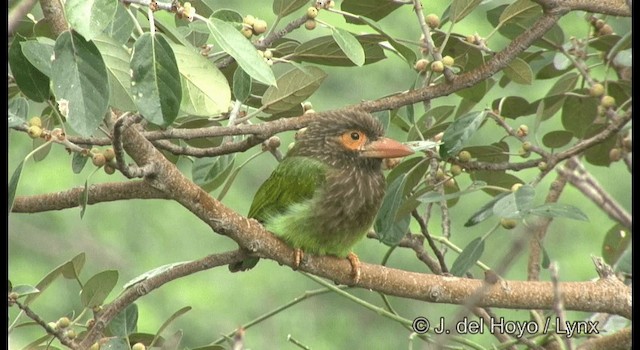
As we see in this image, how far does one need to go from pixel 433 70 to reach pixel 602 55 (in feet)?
3.13

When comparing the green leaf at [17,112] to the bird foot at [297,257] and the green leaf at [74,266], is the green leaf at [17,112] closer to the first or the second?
the green leaf at [74,266]

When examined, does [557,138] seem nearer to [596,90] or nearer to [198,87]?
[596,90]

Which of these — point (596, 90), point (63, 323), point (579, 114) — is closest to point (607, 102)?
point (596, 90)

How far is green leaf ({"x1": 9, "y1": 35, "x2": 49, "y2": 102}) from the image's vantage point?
243cm

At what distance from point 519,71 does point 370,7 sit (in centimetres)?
50

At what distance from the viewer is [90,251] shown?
847 cm

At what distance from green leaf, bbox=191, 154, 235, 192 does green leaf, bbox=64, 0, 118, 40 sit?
1.11m

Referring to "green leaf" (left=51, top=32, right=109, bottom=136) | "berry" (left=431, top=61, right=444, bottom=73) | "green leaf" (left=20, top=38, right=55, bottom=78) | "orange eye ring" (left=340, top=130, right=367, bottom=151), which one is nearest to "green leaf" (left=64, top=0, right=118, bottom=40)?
"green leaf" (left=51, top=32, right=109, bottom=136)

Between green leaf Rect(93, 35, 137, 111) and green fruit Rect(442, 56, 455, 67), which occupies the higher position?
green fruit Rect(442, 56, 455, 67)

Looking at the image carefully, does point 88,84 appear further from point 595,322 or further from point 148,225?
point 148,225

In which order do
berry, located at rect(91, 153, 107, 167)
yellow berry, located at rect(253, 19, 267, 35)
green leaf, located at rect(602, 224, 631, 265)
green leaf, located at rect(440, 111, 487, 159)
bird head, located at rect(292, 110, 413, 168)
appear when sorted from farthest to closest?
green leaf, located at rect(602, 224, 631, 265)
bird head, located at rect(292, 110, 413, 168)
green leaf, located at rect(440, 111, 487, 159)
yellow berry, located at rect(253, 19, 267, 35)
berry, located at rect(91, 153, 107, 167)

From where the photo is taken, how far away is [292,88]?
2.97 meters

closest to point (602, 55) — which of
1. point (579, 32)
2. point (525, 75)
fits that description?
point (525, 75)

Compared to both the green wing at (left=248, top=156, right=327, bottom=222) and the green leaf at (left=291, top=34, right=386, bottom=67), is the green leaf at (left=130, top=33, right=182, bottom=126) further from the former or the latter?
the green wing at (left=248, top=156, right=327, bottom=222)
